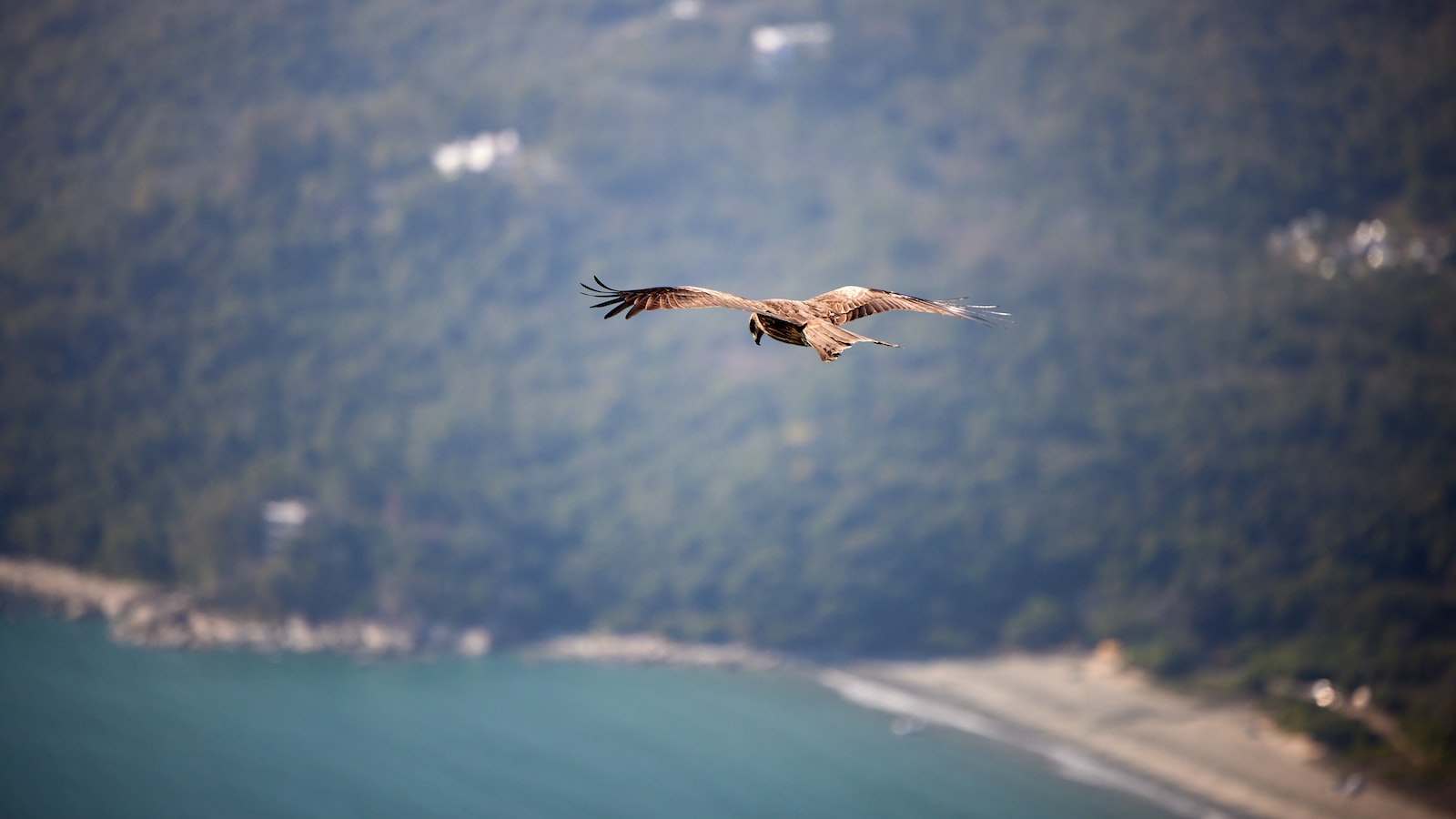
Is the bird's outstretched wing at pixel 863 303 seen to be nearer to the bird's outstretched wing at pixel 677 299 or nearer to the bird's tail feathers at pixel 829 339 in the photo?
the bird's outstretched wing at pixel 677 299

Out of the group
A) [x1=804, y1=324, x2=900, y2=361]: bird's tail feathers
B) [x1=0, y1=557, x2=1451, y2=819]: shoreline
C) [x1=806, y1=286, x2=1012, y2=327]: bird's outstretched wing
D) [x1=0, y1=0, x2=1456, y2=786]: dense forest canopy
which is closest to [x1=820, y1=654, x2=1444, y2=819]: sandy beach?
[x1=0, y1=557, x2=1451, y2=819]: shoreline

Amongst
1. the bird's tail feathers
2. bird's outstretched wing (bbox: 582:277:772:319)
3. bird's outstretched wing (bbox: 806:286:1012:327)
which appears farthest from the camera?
bird's outstretched wing (bbox: 806:286:1012:327)

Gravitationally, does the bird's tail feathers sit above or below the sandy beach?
above

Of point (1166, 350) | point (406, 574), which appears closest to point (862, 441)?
point (1166, 350)

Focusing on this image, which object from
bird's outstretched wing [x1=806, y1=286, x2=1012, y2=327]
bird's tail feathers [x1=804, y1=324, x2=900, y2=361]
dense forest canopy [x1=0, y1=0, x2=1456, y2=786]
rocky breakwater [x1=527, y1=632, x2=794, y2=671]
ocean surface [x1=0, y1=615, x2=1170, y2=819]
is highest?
dense forest canopy [x1=0, y1=0, x2=1456, y2=786]

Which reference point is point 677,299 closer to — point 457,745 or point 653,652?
point 457,745

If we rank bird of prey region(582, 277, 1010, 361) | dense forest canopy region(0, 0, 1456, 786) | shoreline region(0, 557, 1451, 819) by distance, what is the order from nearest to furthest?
bird of prey region(582, 277, 1010, 361) → shoreline region(0, 557, 1451, 819) → dense forest canopy region(0, 0, 1456, 786)

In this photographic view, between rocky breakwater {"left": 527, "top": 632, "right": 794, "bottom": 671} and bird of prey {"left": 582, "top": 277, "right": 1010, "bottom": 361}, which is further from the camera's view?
rocky breakwater {"left": 527, "top": 632, "right": 794, "bottom": 671}

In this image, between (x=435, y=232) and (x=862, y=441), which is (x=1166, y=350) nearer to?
(x=862, y=441)

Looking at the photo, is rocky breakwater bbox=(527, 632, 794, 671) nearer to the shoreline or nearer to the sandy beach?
the shoreline
